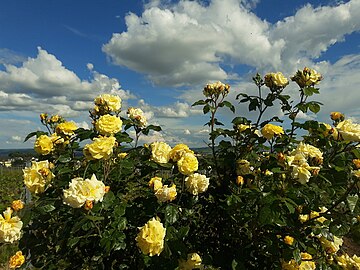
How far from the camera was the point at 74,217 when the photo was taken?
163cm

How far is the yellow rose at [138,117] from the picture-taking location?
85.4 inches

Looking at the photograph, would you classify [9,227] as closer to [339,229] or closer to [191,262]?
[191,262]

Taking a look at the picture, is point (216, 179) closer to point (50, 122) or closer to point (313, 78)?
point (313, 78)

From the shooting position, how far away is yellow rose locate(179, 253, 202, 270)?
6.16ft

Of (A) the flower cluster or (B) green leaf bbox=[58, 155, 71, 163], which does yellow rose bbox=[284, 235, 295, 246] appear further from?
(B) green leaf bbox=[58, 155, 71, 163]

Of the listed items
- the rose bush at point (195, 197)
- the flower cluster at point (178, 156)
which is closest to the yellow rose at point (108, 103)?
the rose bush at point (195, 197)

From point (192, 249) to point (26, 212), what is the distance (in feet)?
3.05

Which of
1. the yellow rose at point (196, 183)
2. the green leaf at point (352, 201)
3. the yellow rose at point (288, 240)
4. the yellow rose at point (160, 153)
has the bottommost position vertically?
the yellow rose at point (288, 240)

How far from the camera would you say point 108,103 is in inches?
81.9

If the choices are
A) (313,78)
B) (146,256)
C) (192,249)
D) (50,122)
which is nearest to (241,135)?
(313,78)

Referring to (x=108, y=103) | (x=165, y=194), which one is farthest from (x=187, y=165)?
(x=108, y=103)

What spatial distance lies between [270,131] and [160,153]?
75cm

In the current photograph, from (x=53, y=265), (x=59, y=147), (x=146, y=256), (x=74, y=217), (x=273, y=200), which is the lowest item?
(x=53, y=265)

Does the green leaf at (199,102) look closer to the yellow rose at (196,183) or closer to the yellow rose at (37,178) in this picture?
the yellow rose at (196,183)
